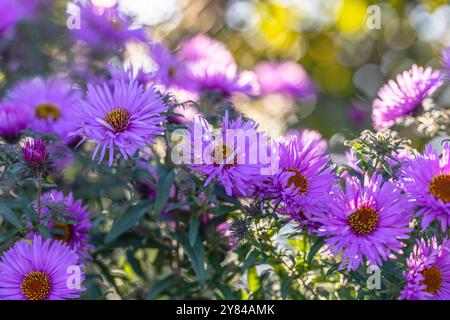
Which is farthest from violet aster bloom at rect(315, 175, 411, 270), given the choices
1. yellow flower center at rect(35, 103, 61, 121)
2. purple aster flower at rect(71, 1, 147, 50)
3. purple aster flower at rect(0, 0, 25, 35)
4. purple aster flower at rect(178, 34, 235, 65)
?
purple aster flower at rect(0, 0, 25, 35)

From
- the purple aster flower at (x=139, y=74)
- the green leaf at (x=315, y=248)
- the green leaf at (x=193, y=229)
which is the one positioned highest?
the purple aster flower at (x=139, y=74)

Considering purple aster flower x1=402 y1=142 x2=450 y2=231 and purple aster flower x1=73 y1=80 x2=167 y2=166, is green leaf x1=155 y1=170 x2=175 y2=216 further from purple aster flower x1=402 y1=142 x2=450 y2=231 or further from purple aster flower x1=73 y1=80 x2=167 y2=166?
purple aster flower x1=402 y1=142 x2=450 y2=231

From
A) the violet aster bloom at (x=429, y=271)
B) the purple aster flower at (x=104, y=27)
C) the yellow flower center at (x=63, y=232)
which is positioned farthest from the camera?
the purple aster flower at (x=104, y=27)

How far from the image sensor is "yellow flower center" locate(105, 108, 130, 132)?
4.23 feet

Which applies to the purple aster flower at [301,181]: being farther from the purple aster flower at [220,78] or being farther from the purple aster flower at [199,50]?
the purple aster flower at [199,50]

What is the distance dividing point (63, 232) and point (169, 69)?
0.68 m

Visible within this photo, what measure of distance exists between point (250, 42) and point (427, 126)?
173 cm

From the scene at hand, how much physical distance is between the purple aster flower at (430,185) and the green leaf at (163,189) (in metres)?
0.52

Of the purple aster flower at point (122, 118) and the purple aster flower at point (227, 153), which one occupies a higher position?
the purple aster flower at point (122, 118)

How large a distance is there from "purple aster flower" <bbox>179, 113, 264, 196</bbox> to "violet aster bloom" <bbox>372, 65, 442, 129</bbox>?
46 centimetres

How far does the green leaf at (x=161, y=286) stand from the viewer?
1587 mm

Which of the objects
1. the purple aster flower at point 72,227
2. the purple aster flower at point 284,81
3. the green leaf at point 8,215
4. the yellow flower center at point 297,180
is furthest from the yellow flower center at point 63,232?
the purple aster flower at point 284,81

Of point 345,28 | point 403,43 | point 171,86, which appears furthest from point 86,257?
point 403,43
